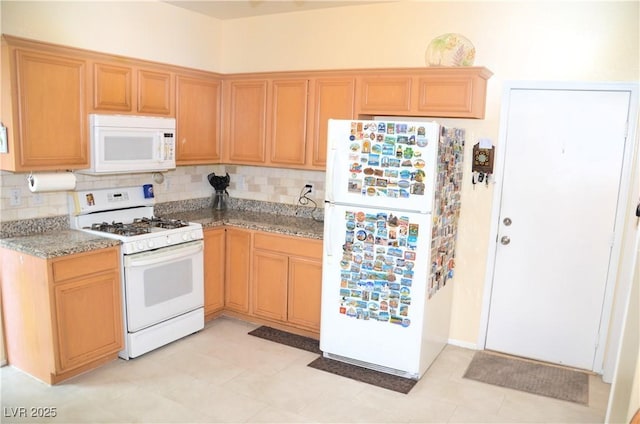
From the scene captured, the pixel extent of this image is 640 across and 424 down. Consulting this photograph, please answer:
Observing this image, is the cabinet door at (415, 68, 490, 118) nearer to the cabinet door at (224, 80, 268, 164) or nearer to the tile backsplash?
the tile backsplash

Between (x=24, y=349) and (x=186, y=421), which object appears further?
(x=24, y=349)

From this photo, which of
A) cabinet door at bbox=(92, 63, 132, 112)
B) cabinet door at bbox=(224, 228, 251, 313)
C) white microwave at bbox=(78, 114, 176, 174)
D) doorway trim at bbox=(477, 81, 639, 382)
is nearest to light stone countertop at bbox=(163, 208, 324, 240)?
cabinet door at bbox=(224, 228, 251, 313)

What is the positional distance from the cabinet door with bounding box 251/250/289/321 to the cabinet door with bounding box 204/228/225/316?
1.02ft

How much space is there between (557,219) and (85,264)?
3289 mm

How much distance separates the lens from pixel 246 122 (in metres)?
4.44

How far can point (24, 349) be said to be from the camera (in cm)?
325

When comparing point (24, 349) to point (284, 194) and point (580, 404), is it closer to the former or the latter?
point (284, 194)

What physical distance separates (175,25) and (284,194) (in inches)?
69.4

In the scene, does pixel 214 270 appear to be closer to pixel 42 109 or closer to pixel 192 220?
pixel 192 220

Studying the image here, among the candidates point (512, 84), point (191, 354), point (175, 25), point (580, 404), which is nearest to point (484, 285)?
point (580, 404)

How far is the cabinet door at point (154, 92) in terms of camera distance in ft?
12.4

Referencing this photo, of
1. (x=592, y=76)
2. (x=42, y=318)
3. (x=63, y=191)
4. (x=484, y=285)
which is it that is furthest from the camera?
(x=484, y=285)

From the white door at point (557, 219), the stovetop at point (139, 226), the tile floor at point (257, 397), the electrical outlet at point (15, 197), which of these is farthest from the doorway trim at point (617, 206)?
the electrical outlet at point (15, 197)

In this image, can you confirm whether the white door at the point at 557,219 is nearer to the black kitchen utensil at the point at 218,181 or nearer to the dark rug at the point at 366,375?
the dark rug at the point at 366,375
